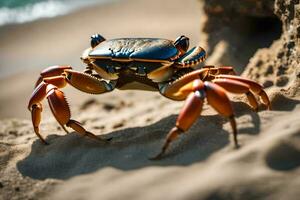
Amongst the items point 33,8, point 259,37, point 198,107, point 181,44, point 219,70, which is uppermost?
point 181,44

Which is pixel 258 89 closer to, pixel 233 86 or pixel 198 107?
pixel 233 86

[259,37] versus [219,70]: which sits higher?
[219,70]

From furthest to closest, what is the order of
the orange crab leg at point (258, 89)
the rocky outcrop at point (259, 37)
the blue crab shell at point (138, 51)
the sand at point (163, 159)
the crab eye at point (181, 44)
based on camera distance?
the rocky outcrop at point (259, 37)
the crab eye at point (181, 44)
the blue crab shell at point (138, 51)
the orange crab leg at point (258, 89)
the sand at point (163, 159)

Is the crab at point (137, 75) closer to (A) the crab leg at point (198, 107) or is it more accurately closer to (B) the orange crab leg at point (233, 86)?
(B) the orange crab leg at point (233, 86)

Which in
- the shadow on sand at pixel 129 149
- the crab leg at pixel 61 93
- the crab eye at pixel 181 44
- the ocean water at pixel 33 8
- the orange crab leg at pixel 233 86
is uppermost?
the crab eye at pixel 181 44

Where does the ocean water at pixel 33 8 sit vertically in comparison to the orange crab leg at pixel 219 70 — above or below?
below

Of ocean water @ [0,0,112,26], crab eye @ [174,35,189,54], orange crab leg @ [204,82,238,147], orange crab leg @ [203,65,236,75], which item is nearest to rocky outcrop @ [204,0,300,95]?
orange crab leg @ [203,65,236,75]

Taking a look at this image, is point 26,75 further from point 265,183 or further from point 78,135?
point 265,183

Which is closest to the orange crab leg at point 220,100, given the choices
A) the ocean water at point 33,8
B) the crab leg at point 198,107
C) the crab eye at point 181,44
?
the crab leg at point 198,107

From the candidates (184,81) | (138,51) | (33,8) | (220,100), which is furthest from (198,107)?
(33,8)
